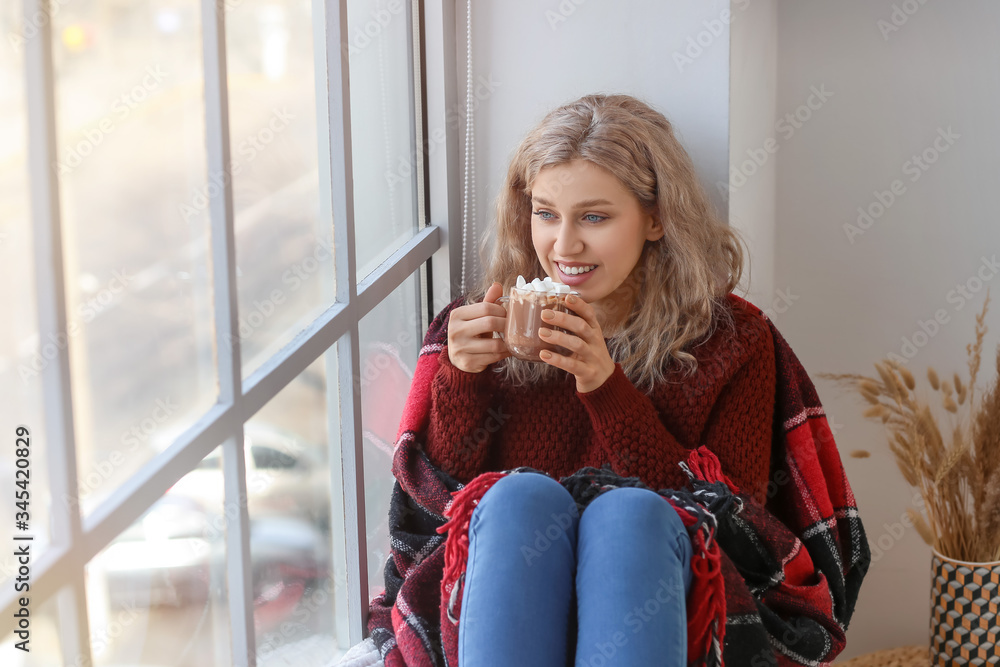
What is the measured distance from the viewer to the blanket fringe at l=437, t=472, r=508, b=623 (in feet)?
3.77

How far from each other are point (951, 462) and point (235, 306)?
137cm

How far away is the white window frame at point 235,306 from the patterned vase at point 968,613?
3.80ft

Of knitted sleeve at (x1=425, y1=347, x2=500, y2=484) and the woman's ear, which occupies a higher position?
the woman's ear

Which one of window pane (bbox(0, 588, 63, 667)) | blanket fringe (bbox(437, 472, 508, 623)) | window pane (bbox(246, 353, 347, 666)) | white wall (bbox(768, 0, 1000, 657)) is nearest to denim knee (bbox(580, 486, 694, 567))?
blanket fringe (bbox(437, 472, 508, 623))

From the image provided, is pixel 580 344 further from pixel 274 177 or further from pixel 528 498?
pixel 274 177

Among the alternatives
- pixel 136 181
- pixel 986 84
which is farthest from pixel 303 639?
A: pixel 986 84

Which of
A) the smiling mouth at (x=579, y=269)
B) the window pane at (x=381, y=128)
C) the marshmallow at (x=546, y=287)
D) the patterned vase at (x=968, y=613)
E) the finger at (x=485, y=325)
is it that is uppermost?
the window pane at (x=381, y=128)

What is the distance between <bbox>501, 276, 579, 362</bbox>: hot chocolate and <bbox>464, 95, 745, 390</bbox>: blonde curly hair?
0.75 ft

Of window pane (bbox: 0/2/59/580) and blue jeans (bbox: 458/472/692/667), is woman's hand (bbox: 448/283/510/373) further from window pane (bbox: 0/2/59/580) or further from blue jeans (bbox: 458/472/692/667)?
window pane (bbox: 0/2/59/580)

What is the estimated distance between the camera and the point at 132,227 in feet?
3.18

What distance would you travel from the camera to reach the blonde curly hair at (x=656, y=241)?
1.47 metres

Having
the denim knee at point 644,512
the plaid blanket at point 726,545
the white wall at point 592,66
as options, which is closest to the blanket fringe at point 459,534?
the plaid blanket at point 726,545

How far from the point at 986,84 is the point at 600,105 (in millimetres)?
969

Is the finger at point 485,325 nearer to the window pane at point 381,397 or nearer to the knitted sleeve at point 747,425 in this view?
the window pane at point 381,397
